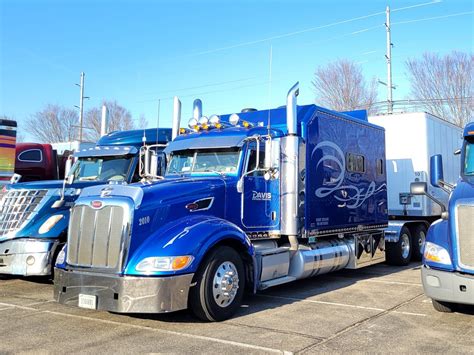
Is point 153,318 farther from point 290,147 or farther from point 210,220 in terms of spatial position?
point 290,147

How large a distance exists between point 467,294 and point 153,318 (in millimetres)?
3928

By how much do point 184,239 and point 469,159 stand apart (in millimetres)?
4634

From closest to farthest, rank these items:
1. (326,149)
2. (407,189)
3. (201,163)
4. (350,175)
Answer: (201,163)
(326,149)
(350,175)
(407,189)

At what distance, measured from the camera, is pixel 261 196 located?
7832 millimetres

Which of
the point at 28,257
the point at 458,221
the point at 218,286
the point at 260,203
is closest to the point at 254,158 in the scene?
the point at 260,203

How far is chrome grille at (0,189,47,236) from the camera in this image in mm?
8852

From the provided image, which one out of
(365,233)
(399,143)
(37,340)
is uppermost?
(399,143)

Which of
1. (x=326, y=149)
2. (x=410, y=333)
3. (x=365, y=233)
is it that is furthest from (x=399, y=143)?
(x=410, y=333)

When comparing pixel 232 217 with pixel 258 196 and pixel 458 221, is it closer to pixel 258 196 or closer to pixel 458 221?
pixel 258 196

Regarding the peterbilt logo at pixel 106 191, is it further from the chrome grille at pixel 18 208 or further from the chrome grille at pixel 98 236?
the chrome grille at pixel 18 208

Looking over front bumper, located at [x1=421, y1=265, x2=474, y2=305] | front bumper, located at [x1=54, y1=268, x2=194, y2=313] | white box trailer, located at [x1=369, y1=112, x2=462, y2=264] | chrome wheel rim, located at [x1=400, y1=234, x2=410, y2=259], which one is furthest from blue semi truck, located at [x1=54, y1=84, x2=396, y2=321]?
front bumper, located at [x1=421, y1=265, x2=474, y2=305]

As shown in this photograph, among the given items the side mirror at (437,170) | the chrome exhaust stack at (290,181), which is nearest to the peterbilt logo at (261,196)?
the chrome exhaust stack at (290,181)

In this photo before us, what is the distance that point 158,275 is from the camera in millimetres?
5688

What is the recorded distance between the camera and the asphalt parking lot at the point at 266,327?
527cm
